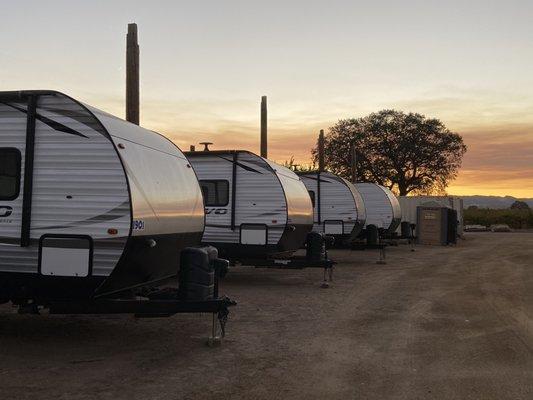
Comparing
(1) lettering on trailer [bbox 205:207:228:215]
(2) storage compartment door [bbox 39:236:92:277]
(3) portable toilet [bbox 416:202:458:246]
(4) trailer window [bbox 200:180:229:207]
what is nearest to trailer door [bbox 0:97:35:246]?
(2) storage compartment door [bbox 39:236:92:277]

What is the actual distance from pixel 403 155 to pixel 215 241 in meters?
45.3

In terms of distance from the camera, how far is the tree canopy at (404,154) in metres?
56.0

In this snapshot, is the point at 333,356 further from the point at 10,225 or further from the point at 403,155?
the point at 403,155

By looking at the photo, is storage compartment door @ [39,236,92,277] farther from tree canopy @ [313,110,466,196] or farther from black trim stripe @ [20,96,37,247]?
tree canopy @ [313,110,466,196]

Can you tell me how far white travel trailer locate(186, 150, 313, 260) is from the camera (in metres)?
13.2

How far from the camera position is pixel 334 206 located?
20.2 metres

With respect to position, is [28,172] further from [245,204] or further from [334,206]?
[334,206]

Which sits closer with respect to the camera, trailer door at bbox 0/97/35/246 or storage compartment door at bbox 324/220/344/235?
trailer door at bbox 0/97/35/246

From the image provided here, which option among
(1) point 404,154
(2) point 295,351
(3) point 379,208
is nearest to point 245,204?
(2) point 295,351

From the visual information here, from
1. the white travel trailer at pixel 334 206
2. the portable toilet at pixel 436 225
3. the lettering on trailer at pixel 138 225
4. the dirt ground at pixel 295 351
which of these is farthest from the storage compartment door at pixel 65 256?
the portable toilet at pixel 436 225

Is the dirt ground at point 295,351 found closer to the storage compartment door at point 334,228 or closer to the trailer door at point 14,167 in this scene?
the trailer door at point 14,167

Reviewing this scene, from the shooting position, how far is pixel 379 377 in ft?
20.2

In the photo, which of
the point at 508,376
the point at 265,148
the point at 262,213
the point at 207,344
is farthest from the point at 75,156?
the point at 265,148

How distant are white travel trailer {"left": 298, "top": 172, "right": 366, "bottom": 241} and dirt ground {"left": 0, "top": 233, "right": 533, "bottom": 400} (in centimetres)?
783
